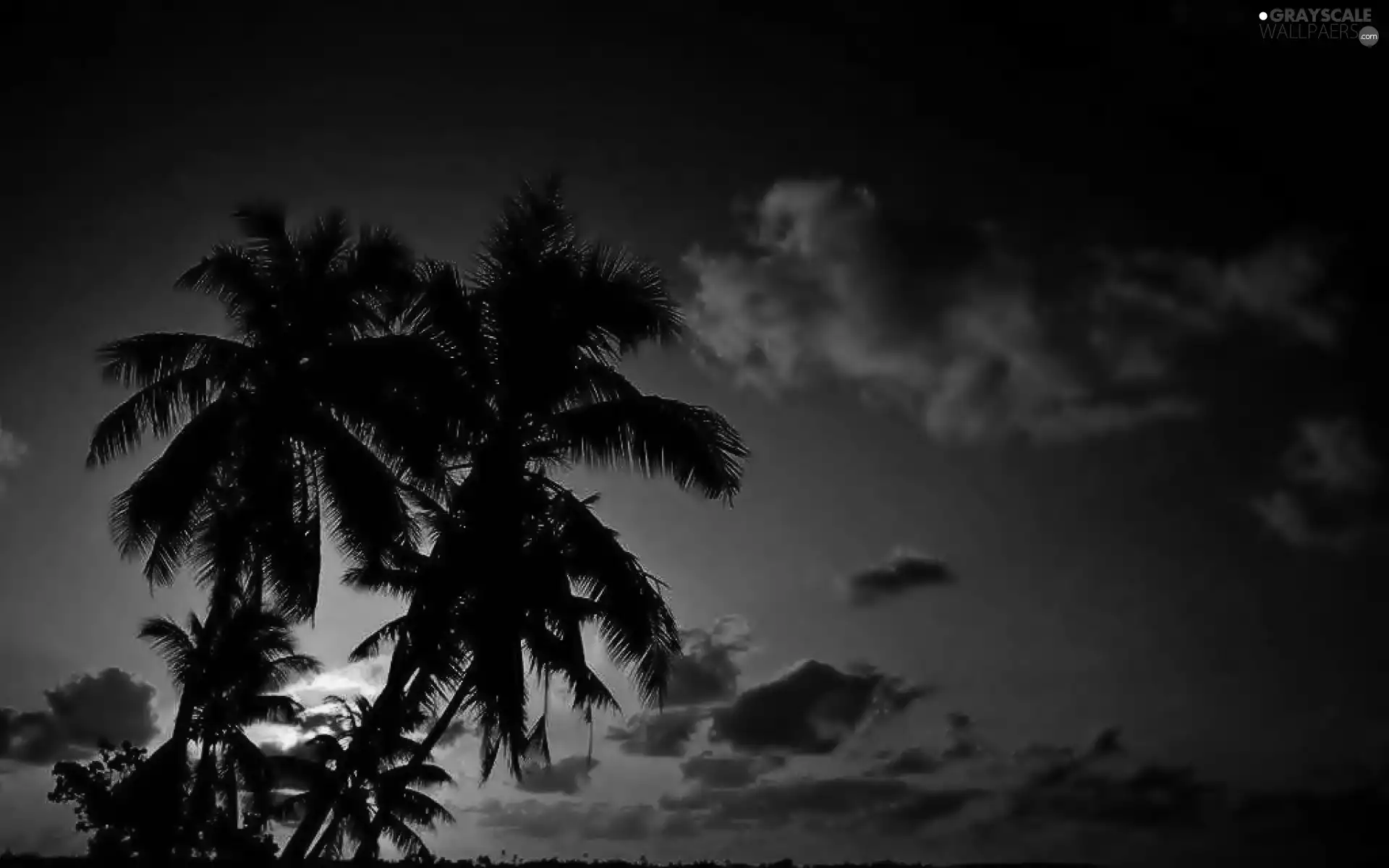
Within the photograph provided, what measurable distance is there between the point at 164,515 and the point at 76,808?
419cm

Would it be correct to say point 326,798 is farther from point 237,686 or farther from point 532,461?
point 237,686

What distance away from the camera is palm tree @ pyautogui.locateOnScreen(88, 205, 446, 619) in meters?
14.3

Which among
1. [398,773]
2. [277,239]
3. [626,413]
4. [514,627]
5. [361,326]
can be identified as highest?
[277,239]

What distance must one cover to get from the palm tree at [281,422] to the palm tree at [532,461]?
85 cm

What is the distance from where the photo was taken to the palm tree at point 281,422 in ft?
47.0

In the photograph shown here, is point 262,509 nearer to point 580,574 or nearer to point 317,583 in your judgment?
point 317,583

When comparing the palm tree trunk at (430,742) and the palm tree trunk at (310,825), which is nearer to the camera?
the palm tree trunk at (310,825)

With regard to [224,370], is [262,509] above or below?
below

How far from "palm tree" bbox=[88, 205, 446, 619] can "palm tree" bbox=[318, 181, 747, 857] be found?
0.85 metres

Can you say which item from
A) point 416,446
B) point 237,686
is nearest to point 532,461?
point 416,446

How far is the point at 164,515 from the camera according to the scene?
1397 cm

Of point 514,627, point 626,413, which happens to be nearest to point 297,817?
point 514,627

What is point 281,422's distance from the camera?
1457 centimetres

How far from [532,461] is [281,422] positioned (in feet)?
12.9
